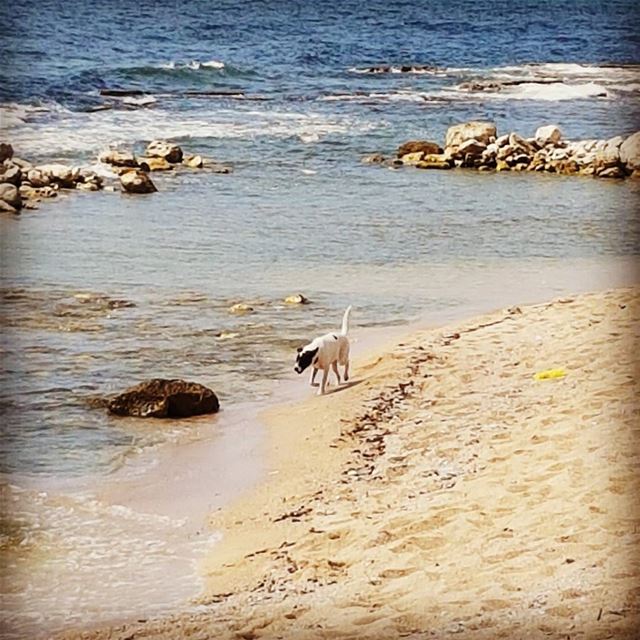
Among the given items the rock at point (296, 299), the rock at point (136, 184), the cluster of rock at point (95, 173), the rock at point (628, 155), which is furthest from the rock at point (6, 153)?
the rock at point (136, 184)

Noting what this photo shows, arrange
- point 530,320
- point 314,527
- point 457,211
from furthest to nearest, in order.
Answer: point 457,211, point 530,320, point 314,527

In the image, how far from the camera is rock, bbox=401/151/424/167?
6.65 metres

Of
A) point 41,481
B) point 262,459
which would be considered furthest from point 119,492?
point 262,459

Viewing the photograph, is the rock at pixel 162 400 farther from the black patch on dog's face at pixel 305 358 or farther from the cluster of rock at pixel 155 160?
the cluster of rock at pixel 155 160

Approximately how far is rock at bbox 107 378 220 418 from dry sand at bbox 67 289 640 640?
0.20m

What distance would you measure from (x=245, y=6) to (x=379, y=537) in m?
4.70

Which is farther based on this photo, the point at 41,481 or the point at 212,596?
the point at 41,481

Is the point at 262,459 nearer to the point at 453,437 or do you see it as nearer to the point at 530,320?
the point at 453,437

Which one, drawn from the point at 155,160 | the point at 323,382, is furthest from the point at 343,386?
the point at 155,160

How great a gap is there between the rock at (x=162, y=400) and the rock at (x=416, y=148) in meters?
3.75

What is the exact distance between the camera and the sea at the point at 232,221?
2379 mm

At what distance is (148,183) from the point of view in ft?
19.0

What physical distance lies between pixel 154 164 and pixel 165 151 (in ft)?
0.30

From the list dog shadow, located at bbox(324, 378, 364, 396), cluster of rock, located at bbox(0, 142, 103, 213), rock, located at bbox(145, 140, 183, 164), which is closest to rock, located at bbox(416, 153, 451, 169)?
rock, located at bbox(145, 140, 183, 164)
